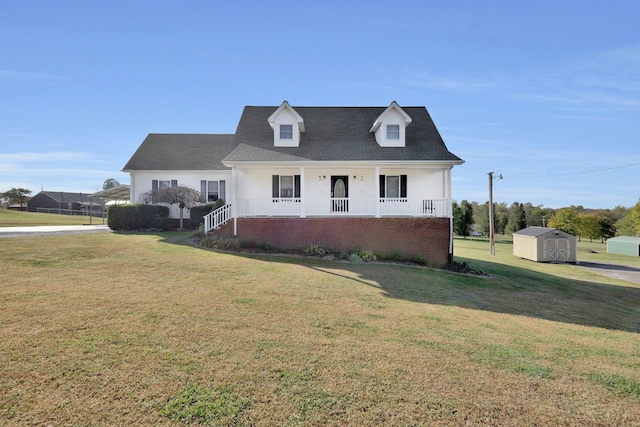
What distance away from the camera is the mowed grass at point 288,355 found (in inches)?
150

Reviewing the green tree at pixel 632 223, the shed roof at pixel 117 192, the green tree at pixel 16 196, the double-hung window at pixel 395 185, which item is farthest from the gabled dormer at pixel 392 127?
the green tree at pixel 16 196

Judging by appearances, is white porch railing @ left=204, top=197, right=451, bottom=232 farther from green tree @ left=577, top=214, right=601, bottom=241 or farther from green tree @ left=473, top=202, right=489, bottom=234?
green tree @ left=577, top=214, right=601, bottom=241

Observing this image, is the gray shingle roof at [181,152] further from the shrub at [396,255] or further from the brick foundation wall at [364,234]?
the shrub at [396,255]

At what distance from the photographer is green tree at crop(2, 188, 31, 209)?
65825 millimetres

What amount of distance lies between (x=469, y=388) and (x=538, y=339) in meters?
3.16

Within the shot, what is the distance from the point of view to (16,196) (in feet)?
216

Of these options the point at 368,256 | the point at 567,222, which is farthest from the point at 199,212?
the point at 567,222

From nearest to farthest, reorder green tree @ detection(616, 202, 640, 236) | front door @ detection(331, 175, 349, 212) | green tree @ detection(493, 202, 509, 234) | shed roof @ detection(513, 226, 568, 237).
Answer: front door @ detection(331, 175, 349, 212)
shed roof @ detection(513, 226, 568, 237)
green tree @ detection(616, 202, 640, 236)
green tree @ detection(493, 202, 509, 234)

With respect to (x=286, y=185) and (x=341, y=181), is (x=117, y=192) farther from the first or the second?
(x=341, y=181)

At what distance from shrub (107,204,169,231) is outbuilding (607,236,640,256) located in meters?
48.7

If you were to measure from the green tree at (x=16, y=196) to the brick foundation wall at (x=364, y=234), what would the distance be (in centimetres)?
7507

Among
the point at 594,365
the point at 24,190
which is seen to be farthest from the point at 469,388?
the point at 24,190

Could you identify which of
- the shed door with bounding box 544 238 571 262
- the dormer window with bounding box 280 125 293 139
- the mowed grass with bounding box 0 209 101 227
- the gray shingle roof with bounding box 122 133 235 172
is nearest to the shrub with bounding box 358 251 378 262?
the dormer window with bounding box 280 125 293 139

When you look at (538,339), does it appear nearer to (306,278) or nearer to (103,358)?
(306,278)
